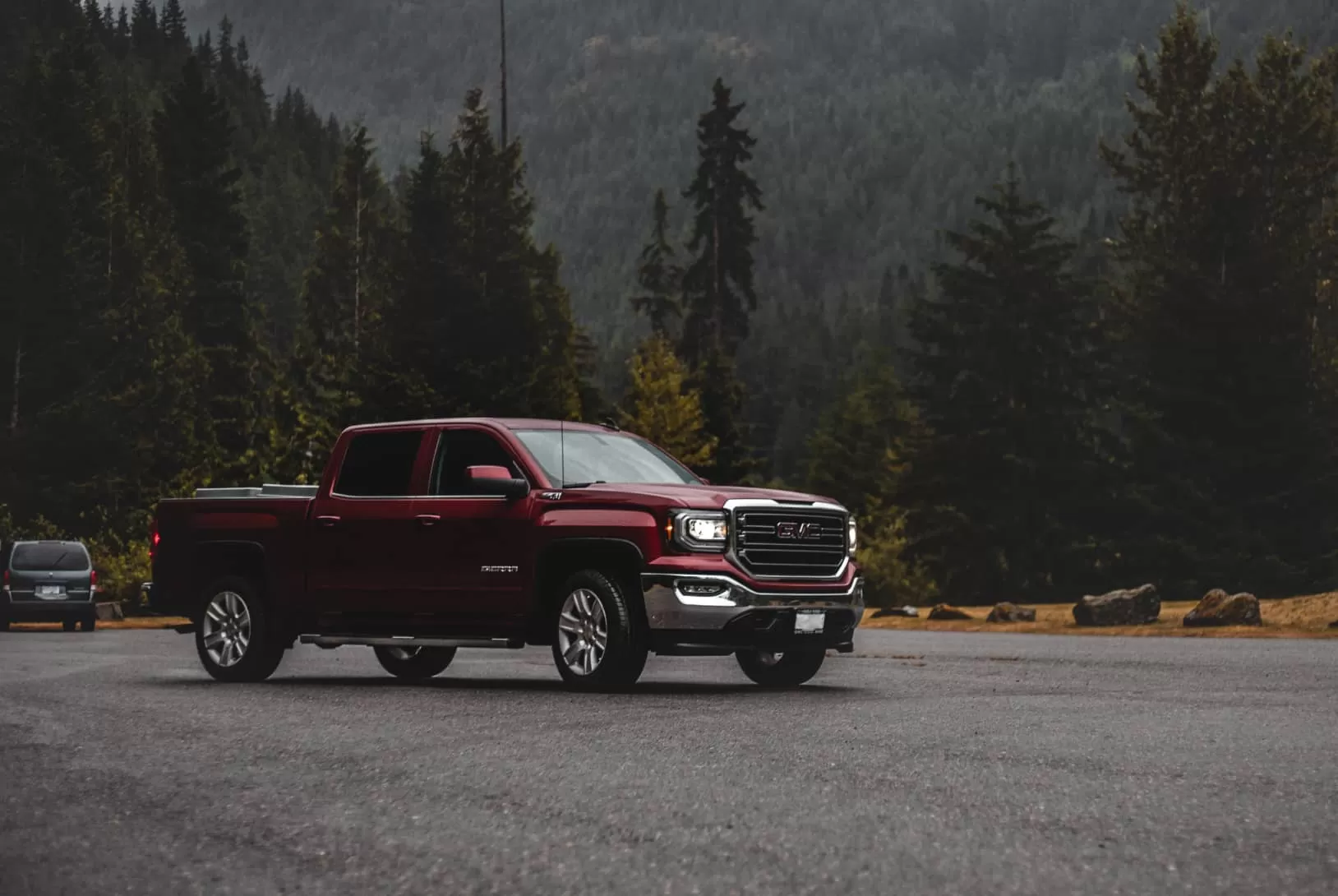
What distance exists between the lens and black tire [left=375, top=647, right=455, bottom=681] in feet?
56.0

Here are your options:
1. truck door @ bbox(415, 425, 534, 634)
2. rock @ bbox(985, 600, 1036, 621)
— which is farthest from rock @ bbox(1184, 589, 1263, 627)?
truck door @ bbox(415, 425, 534, 634)

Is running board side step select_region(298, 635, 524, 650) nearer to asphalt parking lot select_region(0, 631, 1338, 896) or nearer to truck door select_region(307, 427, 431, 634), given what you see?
truck door select_region(307, 427, 431, 634)

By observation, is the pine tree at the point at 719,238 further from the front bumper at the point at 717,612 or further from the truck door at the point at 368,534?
the front bumper at the point at 717,612

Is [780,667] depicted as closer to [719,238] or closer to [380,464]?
[380,464]

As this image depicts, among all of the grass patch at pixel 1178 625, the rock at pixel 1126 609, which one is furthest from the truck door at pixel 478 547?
the rock at pixel 1126 609

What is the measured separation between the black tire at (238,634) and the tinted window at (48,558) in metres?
17.9

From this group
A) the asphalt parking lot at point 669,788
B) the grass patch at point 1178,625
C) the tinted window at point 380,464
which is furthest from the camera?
the grass patch at point 1178,625

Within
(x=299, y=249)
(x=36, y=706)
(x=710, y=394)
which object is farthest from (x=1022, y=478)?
(x=299, y=249)

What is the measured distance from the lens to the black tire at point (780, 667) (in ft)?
52.0

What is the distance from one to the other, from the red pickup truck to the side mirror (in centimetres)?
2

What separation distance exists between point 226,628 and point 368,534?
68.9 inches

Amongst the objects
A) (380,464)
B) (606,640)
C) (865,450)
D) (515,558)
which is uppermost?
(865,450)

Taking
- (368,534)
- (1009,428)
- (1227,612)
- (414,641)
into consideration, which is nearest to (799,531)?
(414,641)

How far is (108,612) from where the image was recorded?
39250 mm
